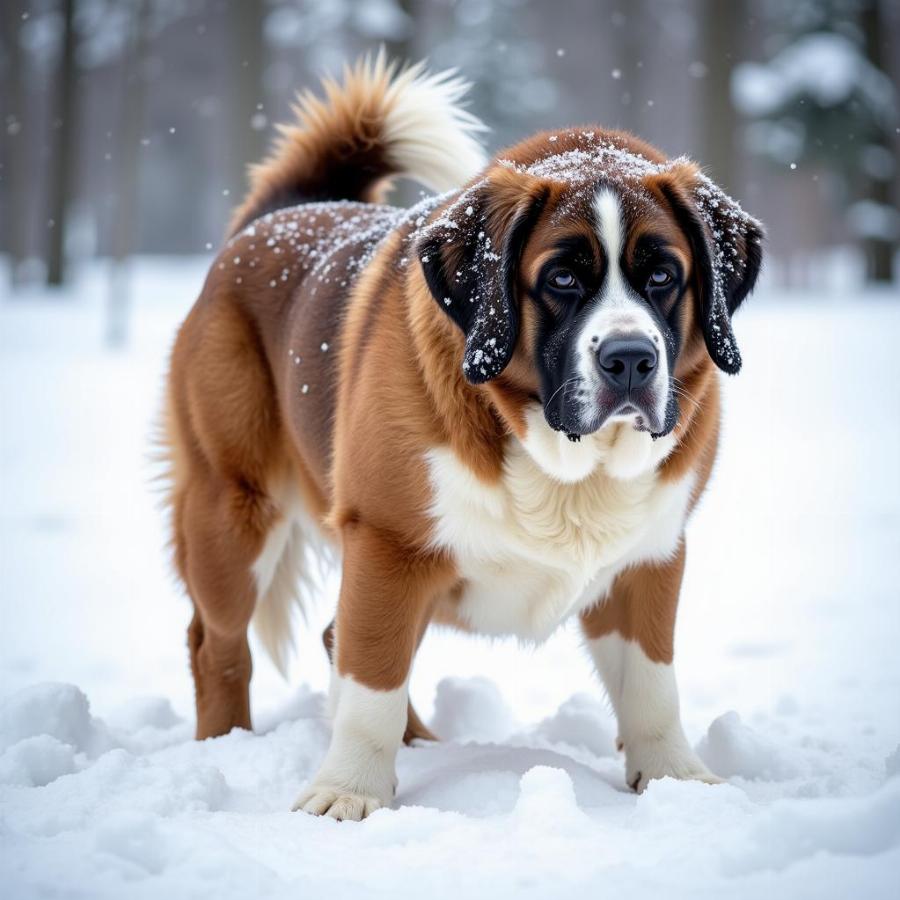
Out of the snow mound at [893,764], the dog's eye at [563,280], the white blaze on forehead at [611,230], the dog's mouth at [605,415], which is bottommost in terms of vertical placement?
the snow mound at [893,764]

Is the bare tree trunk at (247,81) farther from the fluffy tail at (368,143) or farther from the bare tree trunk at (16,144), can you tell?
the fluffy tail at (368,143)

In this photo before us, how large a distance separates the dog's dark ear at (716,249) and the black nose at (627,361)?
36cm

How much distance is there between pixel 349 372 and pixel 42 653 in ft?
8.09

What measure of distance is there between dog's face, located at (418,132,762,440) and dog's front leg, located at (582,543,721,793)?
0.67 meters

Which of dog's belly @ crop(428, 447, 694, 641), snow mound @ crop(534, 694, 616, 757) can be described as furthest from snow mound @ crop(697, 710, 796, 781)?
dog's belly @ crop(428, 447, 694, 641)

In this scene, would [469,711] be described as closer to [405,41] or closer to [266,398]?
[266,398]

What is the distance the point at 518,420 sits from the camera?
2.74m

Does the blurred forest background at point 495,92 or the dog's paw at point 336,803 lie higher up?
the blurred forest background at point 495,92

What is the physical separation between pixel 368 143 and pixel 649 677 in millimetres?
2312

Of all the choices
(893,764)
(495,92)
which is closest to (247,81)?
(495,92)

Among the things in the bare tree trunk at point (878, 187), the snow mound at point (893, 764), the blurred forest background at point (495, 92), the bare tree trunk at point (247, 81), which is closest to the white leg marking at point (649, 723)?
the snow mound at point (893, 764)

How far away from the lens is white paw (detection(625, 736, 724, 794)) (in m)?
3.09

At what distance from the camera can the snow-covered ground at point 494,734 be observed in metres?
2.07

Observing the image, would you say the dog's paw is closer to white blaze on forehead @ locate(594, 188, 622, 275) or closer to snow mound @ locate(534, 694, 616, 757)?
snow mound @ locate(534, 694, 616, 757)
